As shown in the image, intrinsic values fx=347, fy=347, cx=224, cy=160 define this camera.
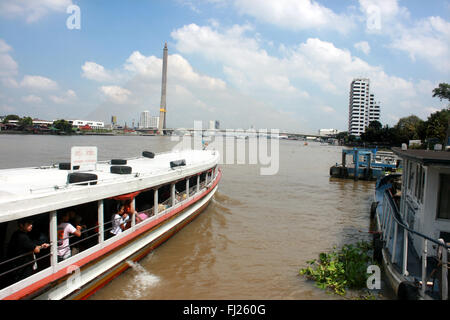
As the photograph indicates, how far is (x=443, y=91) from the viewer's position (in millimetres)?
60188

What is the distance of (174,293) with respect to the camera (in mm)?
7039

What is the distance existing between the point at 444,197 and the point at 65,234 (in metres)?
6.24

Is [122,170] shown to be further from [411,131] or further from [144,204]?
[411,131]

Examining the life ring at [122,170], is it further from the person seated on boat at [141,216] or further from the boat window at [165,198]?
the boat window at [165,198]

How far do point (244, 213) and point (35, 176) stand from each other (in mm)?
8560

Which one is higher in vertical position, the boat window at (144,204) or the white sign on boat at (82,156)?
the white sign on boat at (82,156)

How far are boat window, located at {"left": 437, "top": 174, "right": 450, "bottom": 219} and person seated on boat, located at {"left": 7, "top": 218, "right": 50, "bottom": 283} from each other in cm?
625

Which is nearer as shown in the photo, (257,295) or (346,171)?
(257,295)

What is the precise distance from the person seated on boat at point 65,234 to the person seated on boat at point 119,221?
1131 millimetres

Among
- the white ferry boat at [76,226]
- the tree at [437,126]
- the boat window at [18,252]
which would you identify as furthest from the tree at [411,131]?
the boat window at [18,252]

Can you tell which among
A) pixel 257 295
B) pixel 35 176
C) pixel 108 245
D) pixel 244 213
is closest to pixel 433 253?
pixel 257 295

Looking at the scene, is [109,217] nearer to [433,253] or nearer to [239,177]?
[433,253]

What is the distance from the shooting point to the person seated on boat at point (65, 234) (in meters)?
5.36

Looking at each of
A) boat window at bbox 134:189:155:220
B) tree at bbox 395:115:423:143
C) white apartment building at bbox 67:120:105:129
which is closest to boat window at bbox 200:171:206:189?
boat window at bbox 134:189:155:220
